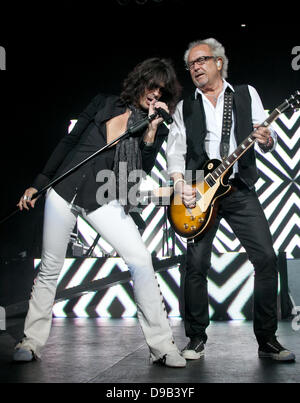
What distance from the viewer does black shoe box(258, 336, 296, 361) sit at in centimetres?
261

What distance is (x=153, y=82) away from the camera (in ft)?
8.65

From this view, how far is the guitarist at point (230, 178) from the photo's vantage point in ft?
9.29

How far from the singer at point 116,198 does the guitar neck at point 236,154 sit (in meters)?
0.39

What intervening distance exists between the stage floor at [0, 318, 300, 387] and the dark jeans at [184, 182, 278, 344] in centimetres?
18

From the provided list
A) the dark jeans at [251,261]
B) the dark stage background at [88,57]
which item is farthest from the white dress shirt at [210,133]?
the dark stage background at [88,57]

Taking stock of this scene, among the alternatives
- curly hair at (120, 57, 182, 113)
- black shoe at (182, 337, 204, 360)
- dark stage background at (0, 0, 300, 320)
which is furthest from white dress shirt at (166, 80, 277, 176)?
dark stage background at (0, 0, 300, 320)

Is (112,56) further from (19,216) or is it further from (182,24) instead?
(19,216)

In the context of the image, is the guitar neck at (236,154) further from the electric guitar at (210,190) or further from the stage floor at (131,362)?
the stage floor at (131,362)

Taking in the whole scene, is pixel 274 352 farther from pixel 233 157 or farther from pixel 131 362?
pixel 233 157

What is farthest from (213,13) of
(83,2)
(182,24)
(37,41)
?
(37,41)

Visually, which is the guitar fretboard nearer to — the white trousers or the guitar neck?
the guitar neck

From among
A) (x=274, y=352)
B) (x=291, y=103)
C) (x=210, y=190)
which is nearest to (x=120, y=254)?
(x=210, y=190)

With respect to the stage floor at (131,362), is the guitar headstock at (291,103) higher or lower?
higher

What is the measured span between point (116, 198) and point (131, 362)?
786 millimetres
